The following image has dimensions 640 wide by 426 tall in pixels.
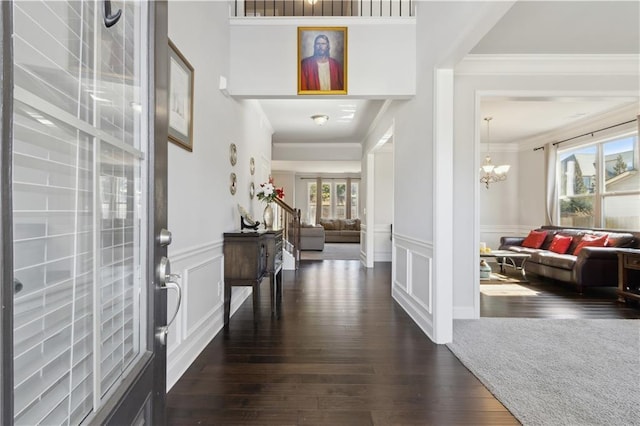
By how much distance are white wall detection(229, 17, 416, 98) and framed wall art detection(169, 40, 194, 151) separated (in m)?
1.09

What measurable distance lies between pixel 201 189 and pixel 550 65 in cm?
382

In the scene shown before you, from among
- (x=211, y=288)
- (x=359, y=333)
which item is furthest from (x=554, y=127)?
(x=211, y=288)

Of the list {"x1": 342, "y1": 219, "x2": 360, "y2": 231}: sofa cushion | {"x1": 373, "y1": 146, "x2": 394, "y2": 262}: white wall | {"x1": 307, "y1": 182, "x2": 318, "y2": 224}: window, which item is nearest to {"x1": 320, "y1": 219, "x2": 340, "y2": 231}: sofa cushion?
{"x1": 342, "y1": 219, "x2": 360, "y2": 231}: sofa cushion

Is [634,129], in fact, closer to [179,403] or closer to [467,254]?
[467,254]

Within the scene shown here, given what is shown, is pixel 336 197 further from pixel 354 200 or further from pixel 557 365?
pixel 557 365

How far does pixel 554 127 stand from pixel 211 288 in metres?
7.03

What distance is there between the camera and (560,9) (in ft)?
9.00

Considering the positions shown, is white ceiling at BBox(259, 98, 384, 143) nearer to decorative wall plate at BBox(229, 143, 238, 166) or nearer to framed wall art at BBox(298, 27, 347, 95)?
framed wall art at BBox(298, 27, 347, 95)

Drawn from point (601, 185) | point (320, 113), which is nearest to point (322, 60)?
point (320, 113)

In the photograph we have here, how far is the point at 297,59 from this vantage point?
334 cm

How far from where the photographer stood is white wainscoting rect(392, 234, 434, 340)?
3.01 meters

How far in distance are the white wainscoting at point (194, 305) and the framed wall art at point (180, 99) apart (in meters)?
0.78

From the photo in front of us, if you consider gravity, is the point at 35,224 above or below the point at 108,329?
above

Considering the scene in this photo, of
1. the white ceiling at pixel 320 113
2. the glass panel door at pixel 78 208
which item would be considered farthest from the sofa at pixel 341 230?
the glass panel door at pixel 78 208
